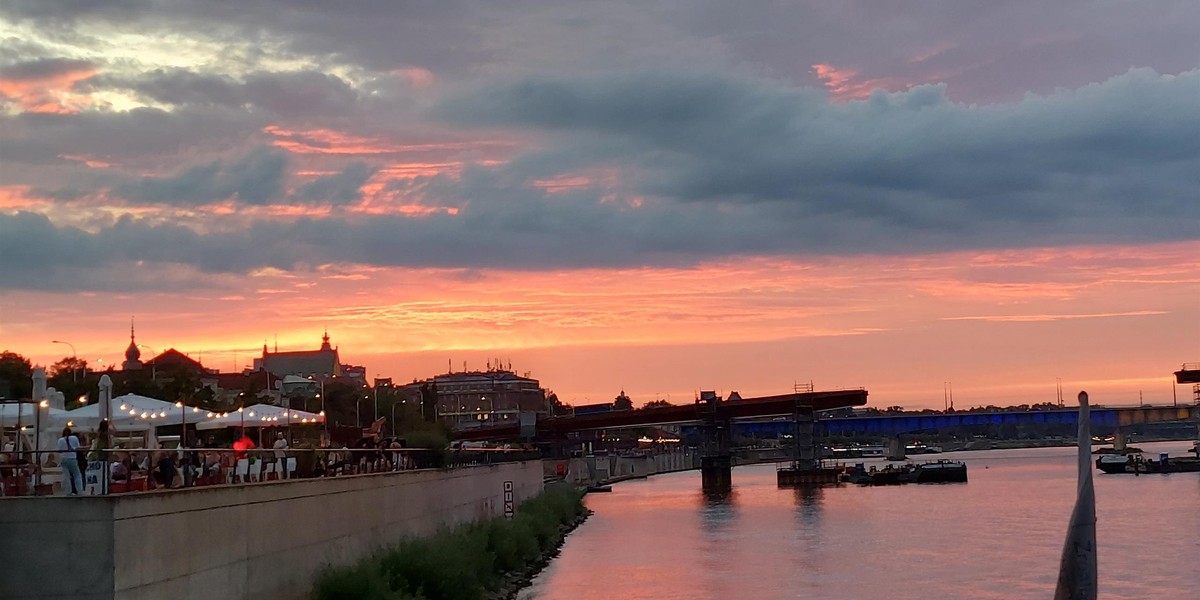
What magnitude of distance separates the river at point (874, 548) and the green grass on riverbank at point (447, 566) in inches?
66.6

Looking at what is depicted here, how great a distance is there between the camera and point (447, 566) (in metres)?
39.9

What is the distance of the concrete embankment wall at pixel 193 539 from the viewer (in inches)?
813

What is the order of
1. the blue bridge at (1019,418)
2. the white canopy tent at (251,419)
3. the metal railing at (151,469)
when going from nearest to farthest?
the metal railing at (151,469) < the white canopy tent at (251,419) < the blue bridge at (1019,418)

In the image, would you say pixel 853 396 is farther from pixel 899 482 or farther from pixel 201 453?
pixel 201 453

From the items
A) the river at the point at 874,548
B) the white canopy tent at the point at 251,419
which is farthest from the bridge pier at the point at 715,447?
the white canopy tent at the point at 251,419

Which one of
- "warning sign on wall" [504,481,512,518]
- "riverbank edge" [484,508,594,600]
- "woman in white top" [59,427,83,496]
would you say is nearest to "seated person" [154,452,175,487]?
"woman in white top" [59,427,83,496]

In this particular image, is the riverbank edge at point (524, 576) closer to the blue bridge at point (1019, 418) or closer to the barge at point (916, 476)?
the barge at point (916, 476)

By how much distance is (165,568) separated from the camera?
22484mm

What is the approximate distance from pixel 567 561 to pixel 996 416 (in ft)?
429

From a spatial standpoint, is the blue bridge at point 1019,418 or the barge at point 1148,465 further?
the blue bridge at point 1019,418

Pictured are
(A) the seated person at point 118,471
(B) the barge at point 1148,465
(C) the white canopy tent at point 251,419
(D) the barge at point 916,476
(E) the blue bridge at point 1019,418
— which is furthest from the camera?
(E) the blue bridge at point 1019,418

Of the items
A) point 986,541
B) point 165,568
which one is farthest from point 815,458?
point 165,568

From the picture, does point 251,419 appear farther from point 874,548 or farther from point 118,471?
point 874,548

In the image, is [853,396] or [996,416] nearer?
[853,396]
